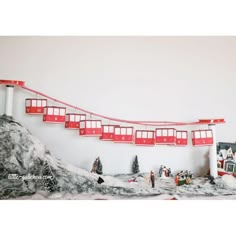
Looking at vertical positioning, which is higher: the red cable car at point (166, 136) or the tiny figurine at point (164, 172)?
the red cable car at point (166, 136)

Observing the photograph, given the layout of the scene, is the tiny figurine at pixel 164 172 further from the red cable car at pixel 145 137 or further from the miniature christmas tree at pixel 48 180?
the miniature christmas tree at pixel 48 180

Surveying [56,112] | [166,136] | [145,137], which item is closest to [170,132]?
[166,136]

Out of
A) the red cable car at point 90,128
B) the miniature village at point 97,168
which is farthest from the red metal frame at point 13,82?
the red cable car at point 90,128

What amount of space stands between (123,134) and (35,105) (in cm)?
65

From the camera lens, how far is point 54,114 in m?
2.21

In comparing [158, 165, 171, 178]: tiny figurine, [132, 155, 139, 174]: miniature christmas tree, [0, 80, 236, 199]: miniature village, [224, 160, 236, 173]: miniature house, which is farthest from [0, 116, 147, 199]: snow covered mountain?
[224, 160, 236, 173]: miniature house

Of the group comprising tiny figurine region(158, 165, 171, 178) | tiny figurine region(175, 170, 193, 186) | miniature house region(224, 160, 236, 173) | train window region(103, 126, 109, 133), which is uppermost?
train window region(103, 126, 109, 133)

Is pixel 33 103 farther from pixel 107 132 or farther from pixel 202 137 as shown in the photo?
pixel 202 137

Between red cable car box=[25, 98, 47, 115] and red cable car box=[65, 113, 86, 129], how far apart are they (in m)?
0.19

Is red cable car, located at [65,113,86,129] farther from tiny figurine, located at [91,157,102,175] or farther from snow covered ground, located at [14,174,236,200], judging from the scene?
snow covered ground, located at [14,174,236,200]

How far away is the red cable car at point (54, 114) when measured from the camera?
2.20m

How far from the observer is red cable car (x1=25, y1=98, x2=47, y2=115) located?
2215mm
